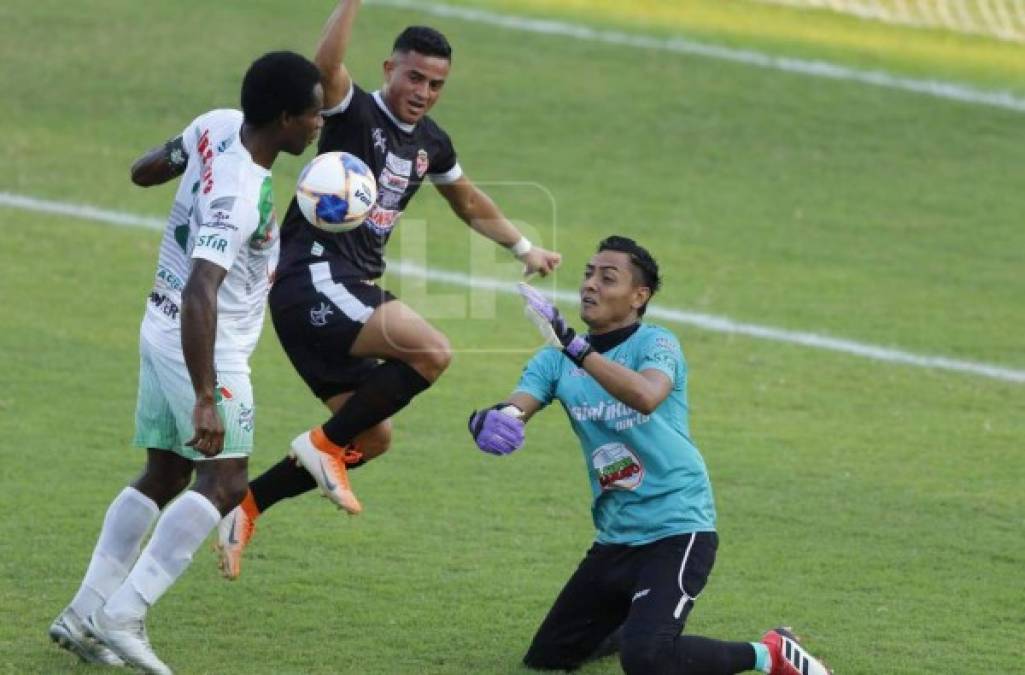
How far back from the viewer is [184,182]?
24.7ft

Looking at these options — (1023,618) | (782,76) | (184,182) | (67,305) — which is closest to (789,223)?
(782,76)

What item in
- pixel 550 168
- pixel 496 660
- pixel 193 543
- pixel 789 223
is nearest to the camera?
pixel 193 543

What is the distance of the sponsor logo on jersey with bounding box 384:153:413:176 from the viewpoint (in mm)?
8523

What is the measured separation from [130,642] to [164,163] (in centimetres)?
194

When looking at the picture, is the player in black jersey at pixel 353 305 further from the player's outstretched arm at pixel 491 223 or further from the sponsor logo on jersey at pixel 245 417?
the sponsor logo on jersey at pixel 245 417

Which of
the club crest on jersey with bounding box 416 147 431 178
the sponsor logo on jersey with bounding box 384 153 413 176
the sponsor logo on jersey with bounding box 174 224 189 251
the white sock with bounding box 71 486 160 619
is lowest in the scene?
the white sock with bounding box 71 486 160 619

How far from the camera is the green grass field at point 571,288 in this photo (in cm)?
849

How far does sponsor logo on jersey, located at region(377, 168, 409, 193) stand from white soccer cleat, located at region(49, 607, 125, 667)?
2.33m

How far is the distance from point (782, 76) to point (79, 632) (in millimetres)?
14261

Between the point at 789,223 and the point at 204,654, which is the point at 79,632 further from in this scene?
the point at 789,223

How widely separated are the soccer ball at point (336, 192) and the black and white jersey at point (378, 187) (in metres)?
0.45

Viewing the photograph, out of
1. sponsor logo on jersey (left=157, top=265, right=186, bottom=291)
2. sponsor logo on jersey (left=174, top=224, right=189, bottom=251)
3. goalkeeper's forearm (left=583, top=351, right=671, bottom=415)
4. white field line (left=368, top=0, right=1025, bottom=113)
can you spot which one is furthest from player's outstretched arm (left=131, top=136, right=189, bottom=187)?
white field line (left=368, top=0, right=1025, bottom=113)

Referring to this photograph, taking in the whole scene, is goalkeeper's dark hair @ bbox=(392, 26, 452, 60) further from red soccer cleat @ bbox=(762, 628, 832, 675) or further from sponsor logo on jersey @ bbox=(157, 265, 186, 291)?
red soccer cleat @ bbox=(762, 628, 832, 675)

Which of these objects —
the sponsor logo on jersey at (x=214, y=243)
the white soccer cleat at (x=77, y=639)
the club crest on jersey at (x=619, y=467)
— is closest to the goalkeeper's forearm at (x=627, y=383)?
the club crest on jersey at (x=619, y=467)
